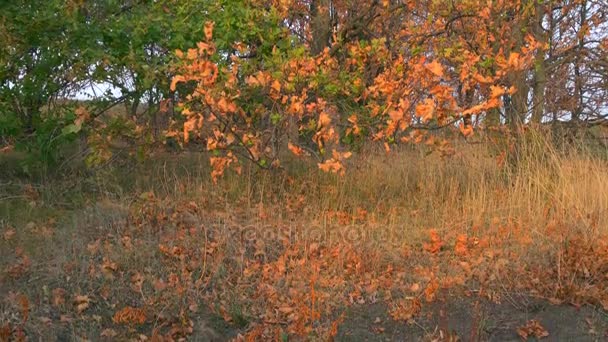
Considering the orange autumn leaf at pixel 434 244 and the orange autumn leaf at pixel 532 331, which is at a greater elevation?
the orange autumn leaf at pixel 434 244

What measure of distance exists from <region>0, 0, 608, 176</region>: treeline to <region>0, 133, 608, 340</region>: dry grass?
1.74 feet

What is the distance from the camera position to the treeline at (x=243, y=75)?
22.5 feet

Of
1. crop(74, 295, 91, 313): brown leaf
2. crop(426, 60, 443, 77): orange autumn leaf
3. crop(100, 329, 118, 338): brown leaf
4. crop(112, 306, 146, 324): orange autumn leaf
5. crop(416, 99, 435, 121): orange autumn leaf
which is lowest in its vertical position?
crop(100, 329, 118, 338): brown leaf

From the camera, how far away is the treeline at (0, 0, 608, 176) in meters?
6.84

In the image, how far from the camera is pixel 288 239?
6234 millimetres

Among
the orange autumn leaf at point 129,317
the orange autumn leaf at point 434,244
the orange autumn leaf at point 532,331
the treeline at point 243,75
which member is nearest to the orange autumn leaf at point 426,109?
the treeline at point 243,75

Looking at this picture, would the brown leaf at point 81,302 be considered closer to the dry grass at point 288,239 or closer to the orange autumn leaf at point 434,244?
the dry grass at point 288,239

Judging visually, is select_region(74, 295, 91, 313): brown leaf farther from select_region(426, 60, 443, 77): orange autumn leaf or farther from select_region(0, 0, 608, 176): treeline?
select_region(426, 60, 443, 77): orange autumn leaf

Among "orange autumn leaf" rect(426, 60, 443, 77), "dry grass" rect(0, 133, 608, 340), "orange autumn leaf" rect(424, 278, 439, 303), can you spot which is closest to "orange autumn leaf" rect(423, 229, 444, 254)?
"dry grass" rect(0, 133, 608, 340)

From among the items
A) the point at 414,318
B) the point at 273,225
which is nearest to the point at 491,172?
the point at 273,225

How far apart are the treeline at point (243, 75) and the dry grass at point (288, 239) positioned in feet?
1.74

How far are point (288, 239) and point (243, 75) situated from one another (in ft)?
7.11

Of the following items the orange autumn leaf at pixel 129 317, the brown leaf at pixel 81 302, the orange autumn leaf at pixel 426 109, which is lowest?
the orange autumn leaf at pixel 129 317

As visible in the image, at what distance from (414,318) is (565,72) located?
8.53 metres
